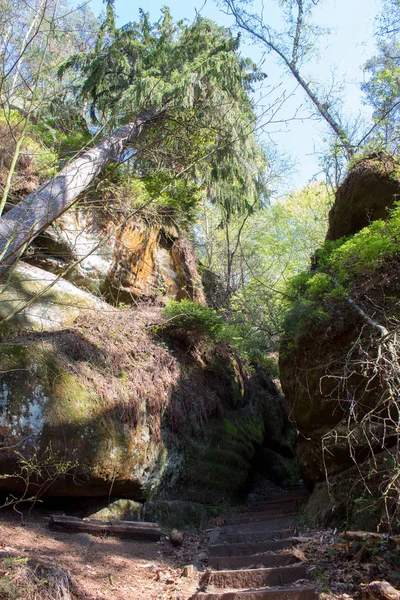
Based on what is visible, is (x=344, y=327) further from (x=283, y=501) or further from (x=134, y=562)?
(x=134, y=562)

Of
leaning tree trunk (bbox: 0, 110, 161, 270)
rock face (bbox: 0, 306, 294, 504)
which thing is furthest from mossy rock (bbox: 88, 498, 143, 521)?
leaning tree trunk (bbox: 0, 110, 161, 270)

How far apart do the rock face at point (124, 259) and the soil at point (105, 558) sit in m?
5.21

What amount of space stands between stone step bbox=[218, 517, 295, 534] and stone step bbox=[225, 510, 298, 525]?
0.39ft

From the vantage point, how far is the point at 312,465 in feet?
24.5

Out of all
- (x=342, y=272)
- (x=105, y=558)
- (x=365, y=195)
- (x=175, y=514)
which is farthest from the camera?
(x=365, y=195)

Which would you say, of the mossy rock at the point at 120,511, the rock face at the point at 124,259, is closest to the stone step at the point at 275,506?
the mossy rock at the point at 120,511

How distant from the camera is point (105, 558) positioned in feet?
17.9

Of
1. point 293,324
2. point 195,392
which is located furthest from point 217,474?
point 293,324

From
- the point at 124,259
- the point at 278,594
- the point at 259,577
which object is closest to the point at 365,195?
the point at 124,259

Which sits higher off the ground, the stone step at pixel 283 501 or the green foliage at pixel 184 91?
the green foliage at pixel 184 91

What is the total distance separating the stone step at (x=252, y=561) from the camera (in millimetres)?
4762

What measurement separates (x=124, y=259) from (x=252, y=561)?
24.4ft

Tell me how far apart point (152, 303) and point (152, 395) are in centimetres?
327

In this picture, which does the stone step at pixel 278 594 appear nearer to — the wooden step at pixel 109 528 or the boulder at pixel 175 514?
the wooden step at pixel 109 528
